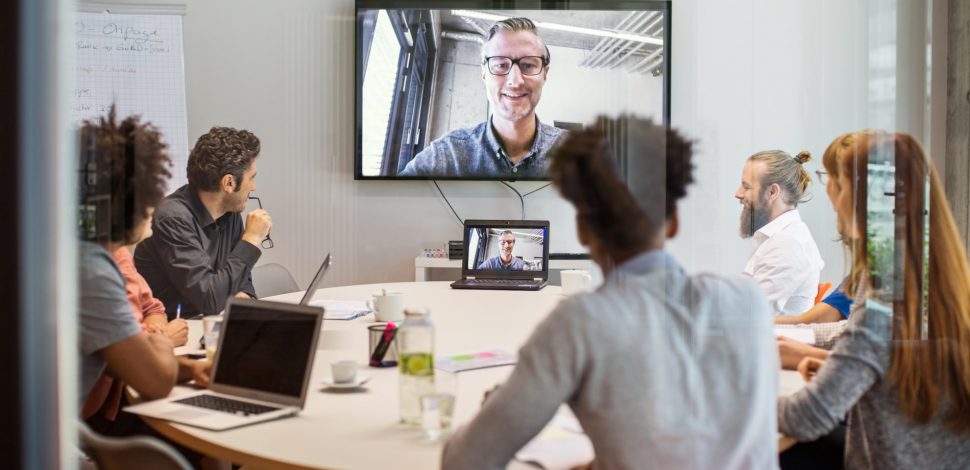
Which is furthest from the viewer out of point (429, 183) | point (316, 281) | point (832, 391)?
point (429, 183)

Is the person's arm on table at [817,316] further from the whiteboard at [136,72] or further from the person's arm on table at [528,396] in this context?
the whiteboard at [136,72]

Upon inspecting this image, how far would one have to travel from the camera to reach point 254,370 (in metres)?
1.58

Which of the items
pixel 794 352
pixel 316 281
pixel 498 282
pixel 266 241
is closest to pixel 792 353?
pixel 794 352

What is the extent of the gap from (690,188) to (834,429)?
21.2 inches

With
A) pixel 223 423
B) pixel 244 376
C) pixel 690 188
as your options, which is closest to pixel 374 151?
pixel 244 376

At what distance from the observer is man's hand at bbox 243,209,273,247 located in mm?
Answer: 1953

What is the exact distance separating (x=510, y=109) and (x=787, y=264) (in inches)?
23.7

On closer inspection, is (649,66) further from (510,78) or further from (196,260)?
(196,260)

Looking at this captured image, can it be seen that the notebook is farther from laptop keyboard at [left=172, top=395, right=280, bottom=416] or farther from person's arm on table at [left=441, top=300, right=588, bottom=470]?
person's arm on table at [left=441, top=300, right=588, bottom=470]

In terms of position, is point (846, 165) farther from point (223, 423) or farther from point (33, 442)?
point (33, 442)

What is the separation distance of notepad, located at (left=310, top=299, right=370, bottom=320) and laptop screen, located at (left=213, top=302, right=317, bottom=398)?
709mm

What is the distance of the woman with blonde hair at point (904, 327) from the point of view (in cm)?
146

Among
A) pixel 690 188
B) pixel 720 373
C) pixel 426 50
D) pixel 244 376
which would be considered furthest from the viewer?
pixel 426 50

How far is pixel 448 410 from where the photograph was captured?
1428 millimetres
